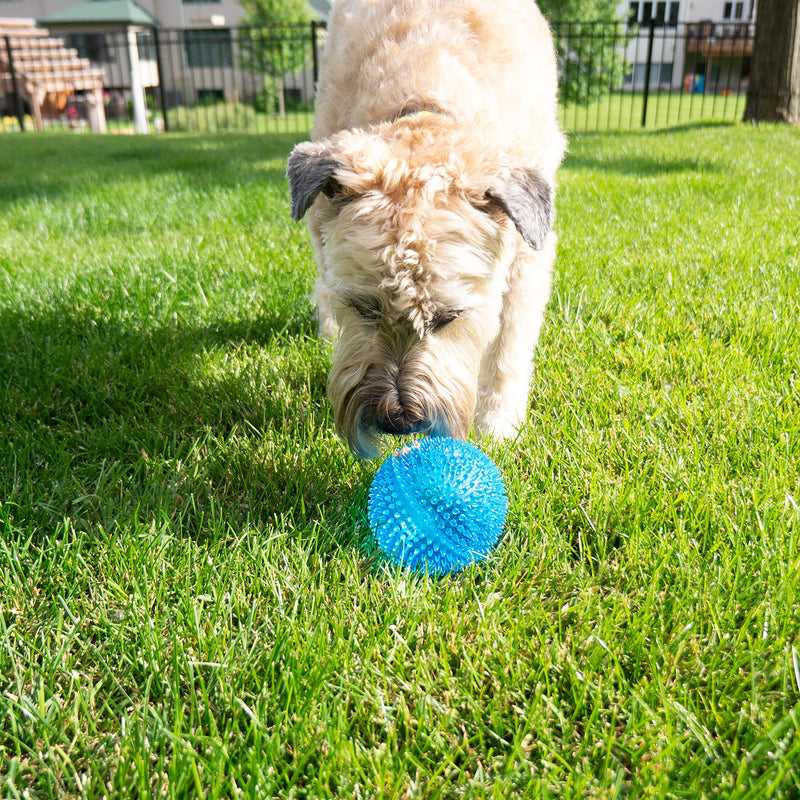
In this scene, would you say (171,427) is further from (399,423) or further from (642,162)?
(642,162)

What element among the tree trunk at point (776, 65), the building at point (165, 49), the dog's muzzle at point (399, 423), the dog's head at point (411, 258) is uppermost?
the building at point (165, 49)

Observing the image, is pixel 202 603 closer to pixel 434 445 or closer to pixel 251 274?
pixel 434 445

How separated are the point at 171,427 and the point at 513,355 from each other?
160cm

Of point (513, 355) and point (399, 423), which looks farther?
point (513, 355)

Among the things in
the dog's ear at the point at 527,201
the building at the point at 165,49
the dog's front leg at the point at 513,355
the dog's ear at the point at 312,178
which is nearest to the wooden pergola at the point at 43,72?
the building at the point at 165,49

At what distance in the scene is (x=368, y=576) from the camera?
7.06 ft

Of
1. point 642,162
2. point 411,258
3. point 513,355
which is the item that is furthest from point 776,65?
point 411,258

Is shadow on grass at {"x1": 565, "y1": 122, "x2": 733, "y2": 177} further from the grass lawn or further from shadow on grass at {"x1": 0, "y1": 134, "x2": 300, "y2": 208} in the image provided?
the grass lawn

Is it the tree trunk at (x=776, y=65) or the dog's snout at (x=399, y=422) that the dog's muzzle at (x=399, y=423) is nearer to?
the dog's snout at (x=399, y=422)

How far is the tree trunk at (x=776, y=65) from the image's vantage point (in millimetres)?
12320

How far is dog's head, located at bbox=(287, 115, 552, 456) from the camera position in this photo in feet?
8.13

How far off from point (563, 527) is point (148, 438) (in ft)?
5.81

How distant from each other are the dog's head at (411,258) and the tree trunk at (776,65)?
42.3 feet

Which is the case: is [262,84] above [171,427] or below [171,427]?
above
